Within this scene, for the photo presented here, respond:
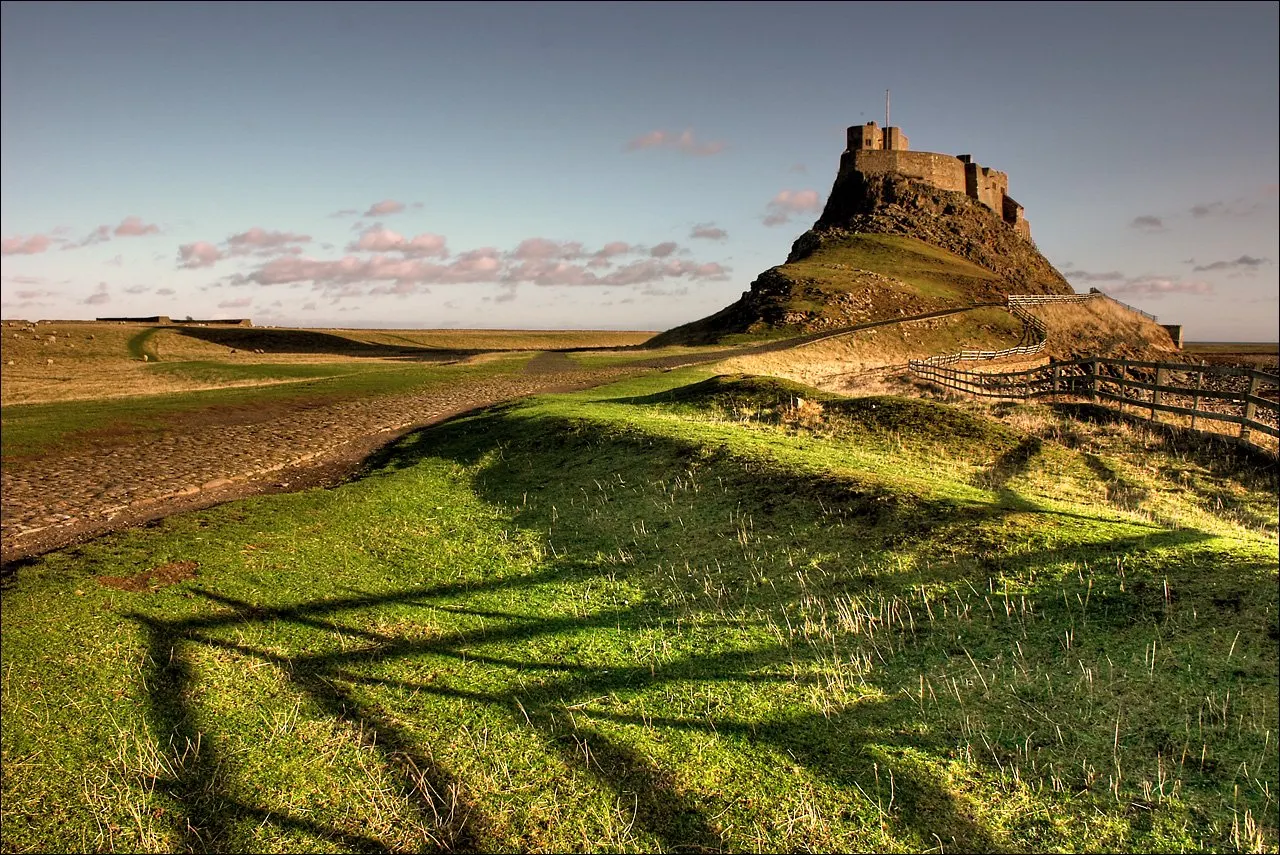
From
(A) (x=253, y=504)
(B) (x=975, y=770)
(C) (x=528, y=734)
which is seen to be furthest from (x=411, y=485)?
(B) (x=975, y=770)

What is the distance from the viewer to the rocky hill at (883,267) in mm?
76562

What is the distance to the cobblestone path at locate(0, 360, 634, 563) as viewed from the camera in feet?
42.3

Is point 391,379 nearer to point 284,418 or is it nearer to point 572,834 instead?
point 284,418

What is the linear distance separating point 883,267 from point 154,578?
92.9 metres

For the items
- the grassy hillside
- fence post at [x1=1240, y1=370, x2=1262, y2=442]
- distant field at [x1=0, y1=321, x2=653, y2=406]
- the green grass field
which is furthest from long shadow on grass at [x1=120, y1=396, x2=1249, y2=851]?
the grassy hillside

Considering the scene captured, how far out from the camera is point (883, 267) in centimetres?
9319

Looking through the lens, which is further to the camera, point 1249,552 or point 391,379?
point 391,379

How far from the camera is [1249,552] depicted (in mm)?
8930

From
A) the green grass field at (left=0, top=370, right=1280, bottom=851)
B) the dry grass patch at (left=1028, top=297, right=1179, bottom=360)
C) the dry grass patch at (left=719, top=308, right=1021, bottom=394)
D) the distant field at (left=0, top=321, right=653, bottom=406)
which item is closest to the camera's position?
the distant field at (left=0, top=321, right=653, bottom=406)

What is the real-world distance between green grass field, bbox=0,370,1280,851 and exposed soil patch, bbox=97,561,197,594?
6cm

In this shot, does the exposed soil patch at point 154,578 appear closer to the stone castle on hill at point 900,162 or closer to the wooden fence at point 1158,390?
the wooden fence at point 1158,390

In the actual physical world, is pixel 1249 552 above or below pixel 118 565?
above

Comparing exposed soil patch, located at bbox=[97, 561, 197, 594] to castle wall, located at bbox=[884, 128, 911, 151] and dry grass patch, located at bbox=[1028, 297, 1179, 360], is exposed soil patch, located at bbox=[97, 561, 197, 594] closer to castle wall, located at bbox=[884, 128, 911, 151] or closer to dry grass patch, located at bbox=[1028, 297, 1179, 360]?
dry grass patch, located at bbox=[1028, 297, 1179, 360]

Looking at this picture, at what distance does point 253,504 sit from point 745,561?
951 centimetres
